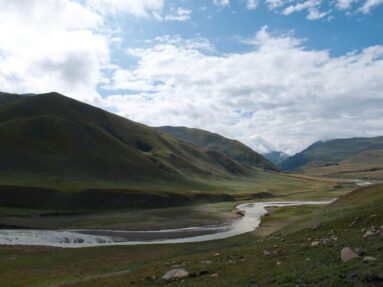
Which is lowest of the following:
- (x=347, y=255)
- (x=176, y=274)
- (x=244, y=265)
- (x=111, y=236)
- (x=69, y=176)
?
(x=111, y=236)

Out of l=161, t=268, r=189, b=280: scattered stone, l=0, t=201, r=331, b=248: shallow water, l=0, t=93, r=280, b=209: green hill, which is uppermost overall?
l=0, t=93, r=280, b=209: green hill

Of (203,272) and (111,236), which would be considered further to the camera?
(111,236)

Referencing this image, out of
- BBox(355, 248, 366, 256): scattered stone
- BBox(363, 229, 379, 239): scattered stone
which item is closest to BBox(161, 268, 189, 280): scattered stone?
BBox(355, 248, 366, 256): scattered stone

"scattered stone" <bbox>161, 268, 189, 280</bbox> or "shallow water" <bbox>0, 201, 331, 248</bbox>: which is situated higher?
"scattered stone" <bbox>161, 268, 189, 280</bbox>

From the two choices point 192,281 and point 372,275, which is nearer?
point 372,275

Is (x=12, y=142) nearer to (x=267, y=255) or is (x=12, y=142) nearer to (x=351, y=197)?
(x=351, y=197)

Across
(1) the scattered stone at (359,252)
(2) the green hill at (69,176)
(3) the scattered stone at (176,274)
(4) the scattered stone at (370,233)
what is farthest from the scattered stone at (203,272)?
(2) the green hill at (69,176)

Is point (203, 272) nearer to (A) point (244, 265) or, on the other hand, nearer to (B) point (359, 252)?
(A) point (244, 265)

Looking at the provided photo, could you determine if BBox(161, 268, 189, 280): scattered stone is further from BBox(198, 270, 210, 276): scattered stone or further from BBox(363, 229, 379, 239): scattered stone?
BBox(363, 229, 379, 239): scattered stone

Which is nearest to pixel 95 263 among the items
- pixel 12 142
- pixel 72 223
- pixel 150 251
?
pixel 150 251

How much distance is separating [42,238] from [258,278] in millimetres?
61058

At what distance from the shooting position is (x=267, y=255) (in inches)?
1314

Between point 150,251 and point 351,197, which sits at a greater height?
point 351,197

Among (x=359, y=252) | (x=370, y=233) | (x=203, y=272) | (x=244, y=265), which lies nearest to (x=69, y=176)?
(x=203, y=272)
